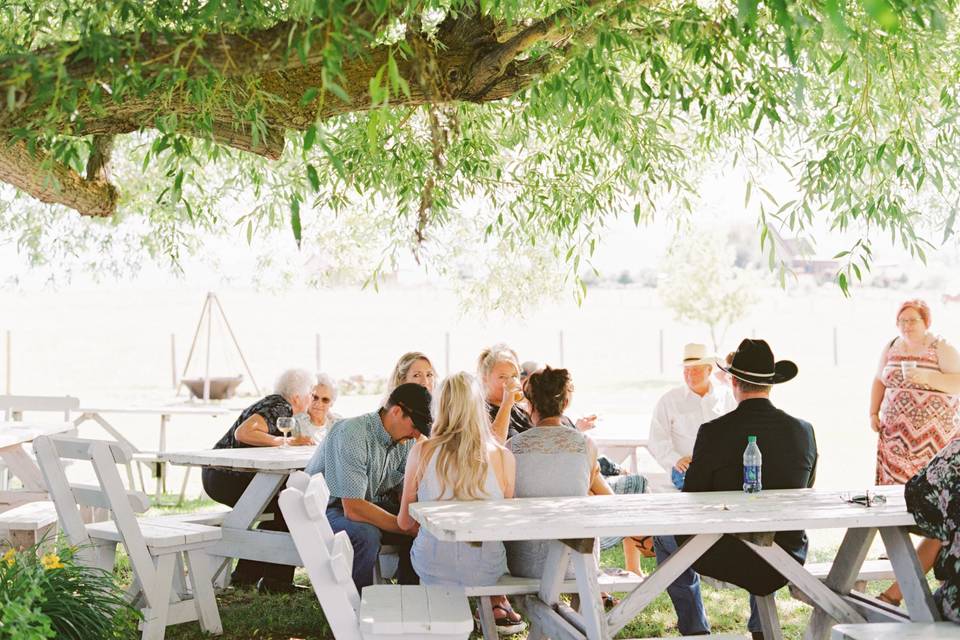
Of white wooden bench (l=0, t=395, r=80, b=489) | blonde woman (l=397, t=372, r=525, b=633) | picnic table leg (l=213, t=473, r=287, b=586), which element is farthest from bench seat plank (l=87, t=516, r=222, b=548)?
white wooden bench (l=0, t=395, r=80, b=489)

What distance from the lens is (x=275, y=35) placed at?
3064mm

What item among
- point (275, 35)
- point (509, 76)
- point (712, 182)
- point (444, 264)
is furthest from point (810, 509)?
point (444, 264)

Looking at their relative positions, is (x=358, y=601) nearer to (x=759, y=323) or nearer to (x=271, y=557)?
(x=271, y=557)

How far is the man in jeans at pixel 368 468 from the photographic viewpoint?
473 cm

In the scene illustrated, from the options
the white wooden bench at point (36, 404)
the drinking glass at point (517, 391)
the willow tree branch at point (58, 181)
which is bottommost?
the white wooden bench at point (36, 404)

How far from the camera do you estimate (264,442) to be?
20.2 feet

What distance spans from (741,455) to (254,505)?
238cm

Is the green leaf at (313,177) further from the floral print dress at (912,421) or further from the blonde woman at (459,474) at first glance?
the floral print dress at (912,421)

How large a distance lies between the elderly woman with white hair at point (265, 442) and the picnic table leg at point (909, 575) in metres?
3.26

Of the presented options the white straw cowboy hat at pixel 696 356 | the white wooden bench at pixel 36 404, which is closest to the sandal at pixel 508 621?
the white straw cowboy hat at pixel 696 356

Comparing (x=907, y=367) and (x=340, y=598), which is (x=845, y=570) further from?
(x=907, y=367)

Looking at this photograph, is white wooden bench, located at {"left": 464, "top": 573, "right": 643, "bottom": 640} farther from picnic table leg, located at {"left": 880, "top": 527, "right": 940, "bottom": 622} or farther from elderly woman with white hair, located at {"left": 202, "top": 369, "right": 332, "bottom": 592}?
elderly woman with white hair, located at {"left": 202, "top": 369, "right": 332, "bottom": 592}

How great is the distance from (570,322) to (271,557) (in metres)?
33.5

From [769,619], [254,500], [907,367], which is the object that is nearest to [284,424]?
[254,500]
